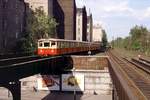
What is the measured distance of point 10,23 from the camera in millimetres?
85938

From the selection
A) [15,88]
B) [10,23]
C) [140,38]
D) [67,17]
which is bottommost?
[15,88]

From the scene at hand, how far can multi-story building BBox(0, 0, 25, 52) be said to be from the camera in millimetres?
81312

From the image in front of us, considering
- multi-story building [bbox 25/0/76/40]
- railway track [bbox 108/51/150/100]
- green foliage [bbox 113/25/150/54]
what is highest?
multi-story building [bbox 25/0/76/40]

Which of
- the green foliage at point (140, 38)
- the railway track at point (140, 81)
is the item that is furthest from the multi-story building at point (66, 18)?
the railway track at point (140, 81)

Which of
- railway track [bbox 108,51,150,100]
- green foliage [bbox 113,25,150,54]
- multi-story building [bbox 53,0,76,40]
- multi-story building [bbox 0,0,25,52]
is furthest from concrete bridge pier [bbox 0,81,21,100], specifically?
multi-story building [bbox 53,0,76,40]

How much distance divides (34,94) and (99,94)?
797 cm

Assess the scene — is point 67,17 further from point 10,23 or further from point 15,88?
point 15,88

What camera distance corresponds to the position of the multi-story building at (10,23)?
8131 cm

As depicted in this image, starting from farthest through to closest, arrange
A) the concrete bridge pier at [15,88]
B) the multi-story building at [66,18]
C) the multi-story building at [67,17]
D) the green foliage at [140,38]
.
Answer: the multi-story building at [67,17] < the multi-story building at [66,18] < the green foliage at [140,38] < the concrete bridge pier at [15,88]

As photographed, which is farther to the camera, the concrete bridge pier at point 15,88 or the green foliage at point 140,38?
the green foliage at point 140,38

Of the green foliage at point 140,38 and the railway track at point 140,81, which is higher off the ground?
the green foliage at point 140,38

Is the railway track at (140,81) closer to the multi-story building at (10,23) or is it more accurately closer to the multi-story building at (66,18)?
the multi-story building at (10,23)

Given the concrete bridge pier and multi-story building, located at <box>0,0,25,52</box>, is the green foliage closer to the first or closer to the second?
multi-story building, located at <box>0,0,25,52</box>

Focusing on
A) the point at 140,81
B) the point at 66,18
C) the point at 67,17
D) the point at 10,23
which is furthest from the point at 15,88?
the point at 67,17
